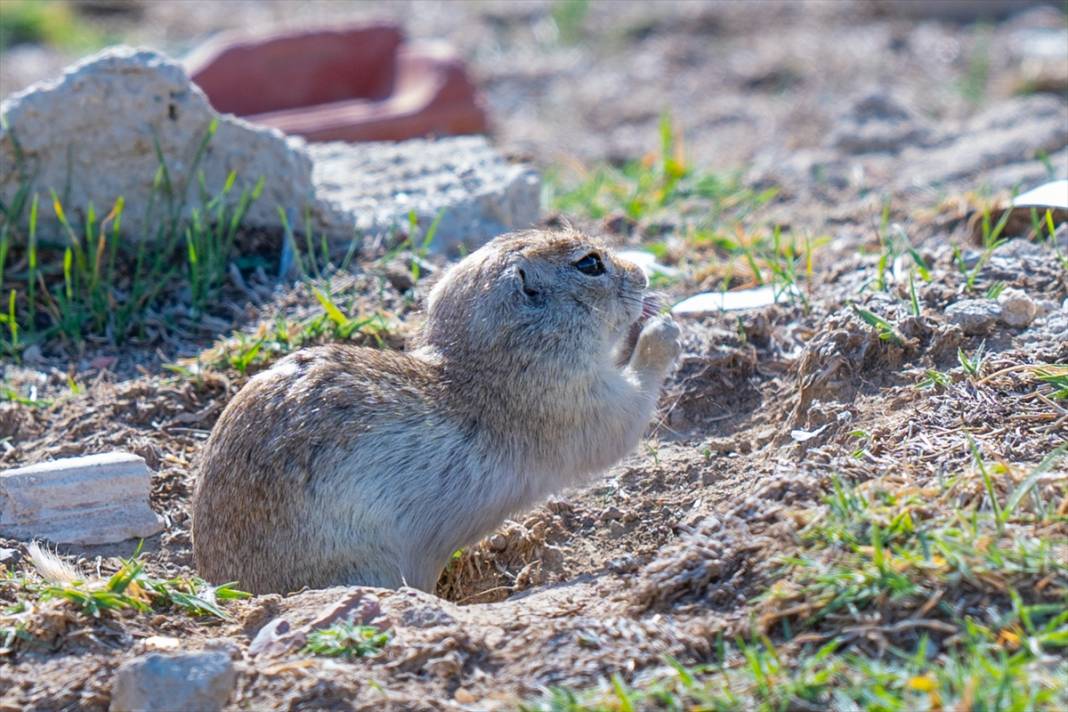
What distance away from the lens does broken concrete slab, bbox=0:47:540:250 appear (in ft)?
20.7

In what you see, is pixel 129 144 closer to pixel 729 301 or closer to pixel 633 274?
pixel 633 274

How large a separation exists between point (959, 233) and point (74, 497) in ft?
12.5

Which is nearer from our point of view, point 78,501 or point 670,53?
point 78,501

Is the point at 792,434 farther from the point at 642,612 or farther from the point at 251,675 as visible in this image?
the point at 251,675

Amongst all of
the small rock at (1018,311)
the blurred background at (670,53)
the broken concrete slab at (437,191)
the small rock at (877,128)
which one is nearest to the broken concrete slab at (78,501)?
the broken concrete slab at (437,191)

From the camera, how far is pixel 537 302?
4.93 meters

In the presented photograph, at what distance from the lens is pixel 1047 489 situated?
3.68 metres

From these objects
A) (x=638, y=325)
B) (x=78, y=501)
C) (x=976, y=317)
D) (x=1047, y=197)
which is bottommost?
(x=78, y=501)

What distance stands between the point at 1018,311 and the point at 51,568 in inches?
123

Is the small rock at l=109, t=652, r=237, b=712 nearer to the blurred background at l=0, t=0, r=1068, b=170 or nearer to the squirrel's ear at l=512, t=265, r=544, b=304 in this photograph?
the squirrel's ear at l=512, t=265, r=544, b=304

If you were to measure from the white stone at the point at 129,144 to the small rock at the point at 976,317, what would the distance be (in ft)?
9.86

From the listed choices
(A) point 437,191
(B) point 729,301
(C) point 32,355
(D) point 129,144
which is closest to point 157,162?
(D) point 129,144

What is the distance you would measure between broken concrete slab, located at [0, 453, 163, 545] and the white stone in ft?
5.87

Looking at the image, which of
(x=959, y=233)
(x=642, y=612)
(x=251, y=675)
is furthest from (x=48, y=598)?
(x=959, y=233)
